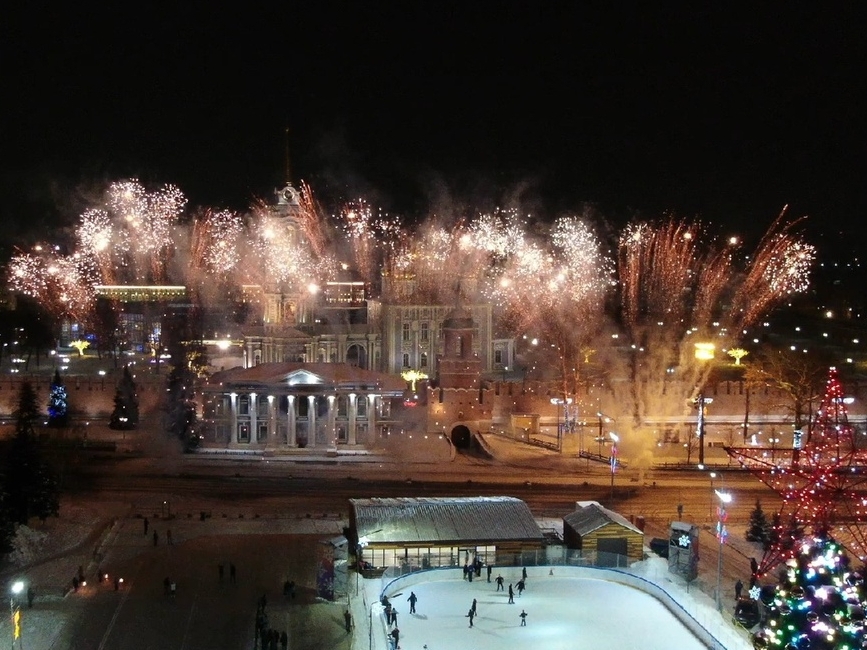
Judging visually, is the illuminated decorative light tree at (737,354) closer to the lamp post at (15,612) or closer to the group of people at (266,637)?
the group of people at (266,637)

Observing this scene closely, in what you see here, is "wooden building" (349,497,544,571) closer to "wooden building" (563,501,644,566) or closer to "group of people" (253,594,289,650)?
"wooden building" (563,501,644,566)

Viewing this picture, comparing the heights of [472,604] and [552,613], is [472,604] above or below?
above

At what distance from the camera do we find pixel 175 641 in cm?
1991

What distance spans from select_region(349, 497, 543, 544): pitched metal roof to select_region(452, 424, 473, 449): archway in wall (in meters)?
16.2

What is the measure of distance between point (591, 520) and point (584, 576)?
1.85 meters

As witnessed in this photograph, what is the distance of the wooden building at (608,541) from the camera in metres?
25.1

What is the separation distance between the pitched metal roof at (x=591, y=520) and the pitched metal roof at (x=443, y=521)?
4.12 feet

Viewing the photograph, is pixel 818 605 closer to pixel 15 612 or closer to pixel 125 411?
pixel 15 612

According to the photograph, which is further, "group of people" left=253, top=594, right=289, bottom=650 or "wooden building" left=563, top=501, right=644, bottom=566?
"wooden building" left=563, top=501, right=644, bottom=566

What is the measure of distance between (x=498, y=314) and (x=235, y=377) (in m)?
21.1

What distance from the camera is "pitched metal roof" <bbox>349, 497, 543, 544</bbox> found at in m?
24.8

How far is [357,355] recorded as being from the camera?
54.4m

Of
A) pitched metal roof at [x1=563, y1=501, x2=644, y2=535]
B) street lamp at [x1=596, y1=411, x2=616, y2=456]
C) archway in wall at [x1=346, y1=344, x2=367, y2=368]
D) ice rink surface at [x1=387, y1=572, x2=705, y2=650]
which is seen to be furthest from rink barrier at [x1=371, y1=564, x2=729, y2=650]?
archway in wall at [x1=346, y1=344, x2=367, y2=368]

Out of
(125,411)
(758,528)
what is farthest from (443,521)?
(125,411)
